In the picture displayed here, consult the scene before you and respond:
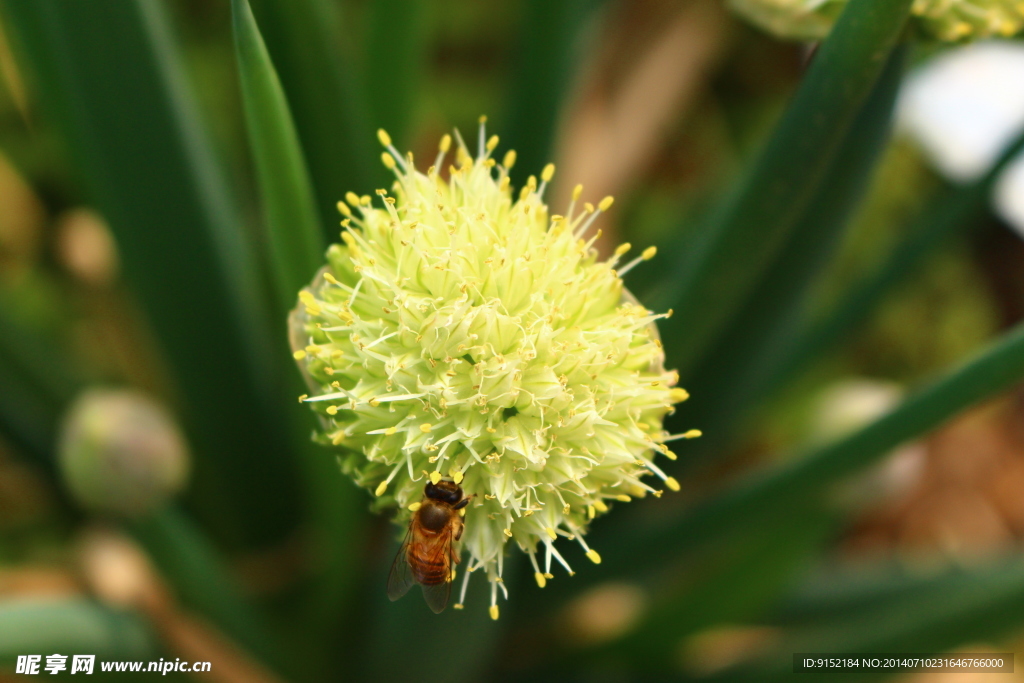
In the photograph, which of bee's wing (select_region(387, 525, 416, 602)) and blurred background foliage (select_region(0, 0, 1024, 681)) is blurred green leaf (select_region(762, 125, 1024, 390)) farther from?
bee's wing (select_region(387, 525, 416, 602))

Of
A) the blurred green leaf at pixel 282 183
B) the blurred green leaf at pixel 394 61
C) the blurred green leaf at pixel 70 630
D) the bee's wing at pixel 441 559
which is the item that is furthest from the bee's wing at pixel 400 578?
the blurred green leaf at pixel 394 61

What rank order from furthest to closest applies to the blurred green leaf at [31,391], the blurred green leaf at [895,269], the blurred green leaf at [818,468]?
the blurred green leaf at [31,391]
the blurred green leaf at [895,269]
the blurred green leaf at [818,468]

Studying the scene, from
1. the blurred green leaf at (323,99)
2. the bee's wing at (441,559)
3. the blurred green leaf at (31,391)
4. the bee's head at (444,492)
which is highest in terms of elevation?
the blurred green leaf at (323,99)

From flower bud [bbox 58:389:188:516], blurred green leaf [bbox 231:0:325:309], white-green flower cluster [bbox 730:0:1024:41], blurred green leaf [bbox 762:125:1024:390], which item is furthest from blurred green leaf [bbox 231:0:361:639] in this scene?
blurred green leaf [bbox 762:125:1024:390]

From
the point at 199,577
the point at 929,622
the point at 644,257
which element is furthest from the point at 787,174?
the point at 199,577

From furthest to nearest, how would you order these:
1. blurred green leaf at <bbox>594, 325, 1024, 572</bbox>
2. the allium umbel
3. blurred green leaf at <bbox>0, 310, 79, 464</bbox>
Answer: blurred green leaf at <bbox>0, 310, 79, 464</bbox> < blurred green leaf at <bbox>594, 325, 1024, 572</bbox> < the allium umbel

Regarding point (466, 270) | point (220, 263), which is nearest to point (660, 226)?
point (220, 263)

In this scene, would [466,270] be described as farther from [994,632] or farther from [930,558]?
[930,558]

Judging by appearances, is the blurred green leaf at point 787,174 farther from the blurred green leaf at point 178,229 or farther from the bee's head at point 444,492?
Result: the blurred green leaf at point 178,229
